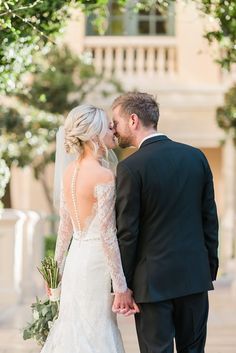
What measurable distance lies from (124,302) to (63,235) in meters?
0.73

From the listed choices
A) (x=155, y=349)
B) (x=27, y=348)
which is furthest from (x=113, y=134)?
(x=27, y=348)

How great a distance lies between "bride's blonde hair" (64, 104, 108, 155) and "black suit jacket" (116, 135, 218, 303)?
10.6 inches

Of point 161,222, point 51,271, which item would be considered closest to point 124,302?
point 161,222

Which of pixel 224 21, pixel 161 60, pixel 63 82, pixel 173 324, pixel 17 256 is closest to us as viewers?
pixel 173 324

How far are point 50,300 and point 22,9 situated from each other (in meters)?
2.58

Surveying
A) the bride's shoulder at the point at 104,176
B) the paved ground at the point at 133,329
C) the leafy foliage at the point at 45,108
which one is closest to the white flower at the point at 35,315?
the bride's shoulder at the point at 104,176

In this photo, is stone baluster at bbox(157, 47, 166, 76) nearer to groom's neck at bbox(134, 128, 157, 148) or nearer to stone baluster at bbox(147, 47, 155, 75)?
stone baluster at bbox(147, 47, 155, 75)

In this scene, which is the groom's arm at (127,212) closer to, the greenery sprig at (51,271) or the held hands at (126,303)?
the held hands at (126,303)

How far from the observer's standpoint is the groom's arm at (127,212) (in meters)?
6.27

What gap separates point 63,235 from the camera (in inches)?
272

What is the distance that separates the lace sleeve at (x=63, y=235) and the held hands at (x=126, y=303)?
66 centimetres

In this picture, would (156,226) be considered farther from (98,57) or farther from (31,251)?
(98,57)

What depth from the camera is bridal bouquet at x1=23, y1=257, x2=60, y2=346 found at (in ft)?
22.7

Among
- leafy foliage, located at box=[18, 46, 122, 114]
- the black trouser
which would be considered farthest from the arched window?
the black trouser
